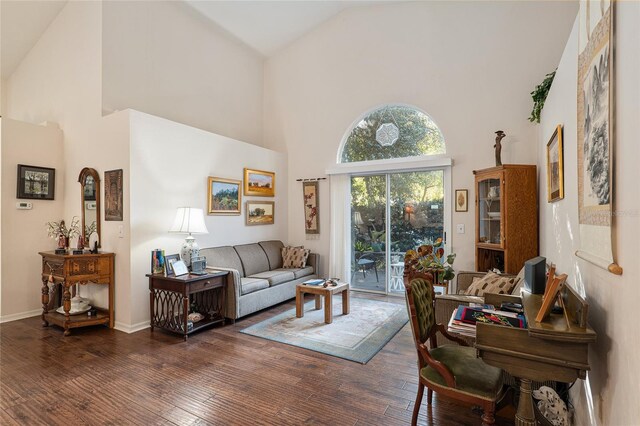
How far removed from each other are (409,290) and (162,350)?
279 cm

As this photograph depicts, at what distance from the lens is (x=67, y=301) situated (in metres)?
3.88

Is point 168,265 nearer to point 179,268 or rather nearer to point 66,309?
point 179,268

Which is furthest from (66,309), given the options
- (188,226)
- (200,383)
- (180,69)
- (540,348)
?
(540,348)

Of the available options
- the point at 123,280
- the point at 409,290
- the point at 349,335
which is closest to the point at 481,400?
the point at 409,290

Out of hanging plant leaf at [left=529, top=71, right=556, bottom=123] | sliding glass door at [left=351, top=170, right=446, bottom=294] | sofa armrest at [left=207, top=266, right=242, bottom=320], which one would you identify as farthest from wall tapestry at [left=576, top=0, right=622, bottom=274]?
sliding glass door at [left=351, top=170, right=446, bottom=294]

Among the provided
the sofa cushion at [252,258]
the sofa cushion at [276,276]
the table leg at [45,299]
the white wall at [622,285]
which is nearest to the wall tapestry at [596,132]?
the white wall at [622,285]

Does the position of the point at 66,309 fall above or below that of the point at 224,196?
below

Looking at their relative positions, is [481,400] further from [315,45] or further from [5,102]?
[5,102]

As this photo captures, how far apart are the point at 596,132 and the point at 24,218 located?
6286 mm

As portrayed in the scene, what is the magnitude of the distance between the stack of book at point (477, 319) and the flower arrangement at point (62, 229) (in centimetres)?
496

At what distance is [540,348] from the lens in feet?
5.08

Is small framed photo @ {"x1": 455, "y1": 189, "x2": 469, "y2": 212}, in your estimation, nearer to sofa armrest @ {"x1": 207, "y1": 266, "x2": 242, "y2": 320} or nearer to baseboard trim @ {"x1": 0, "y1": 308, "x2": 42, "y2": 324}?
sofa armrest @ {"x1": 207, "y1": 266, "x2": 242, "y2": 320}

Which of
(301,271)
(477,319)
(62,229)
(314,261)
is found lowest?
(301,271)

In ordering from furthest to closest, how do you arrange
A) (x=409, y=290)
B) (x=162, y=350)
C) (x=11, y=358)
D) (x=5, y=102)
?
(x=5, y=102) → (x=162, y=350) → (x=11, y=358) → (x=409, y=290)
